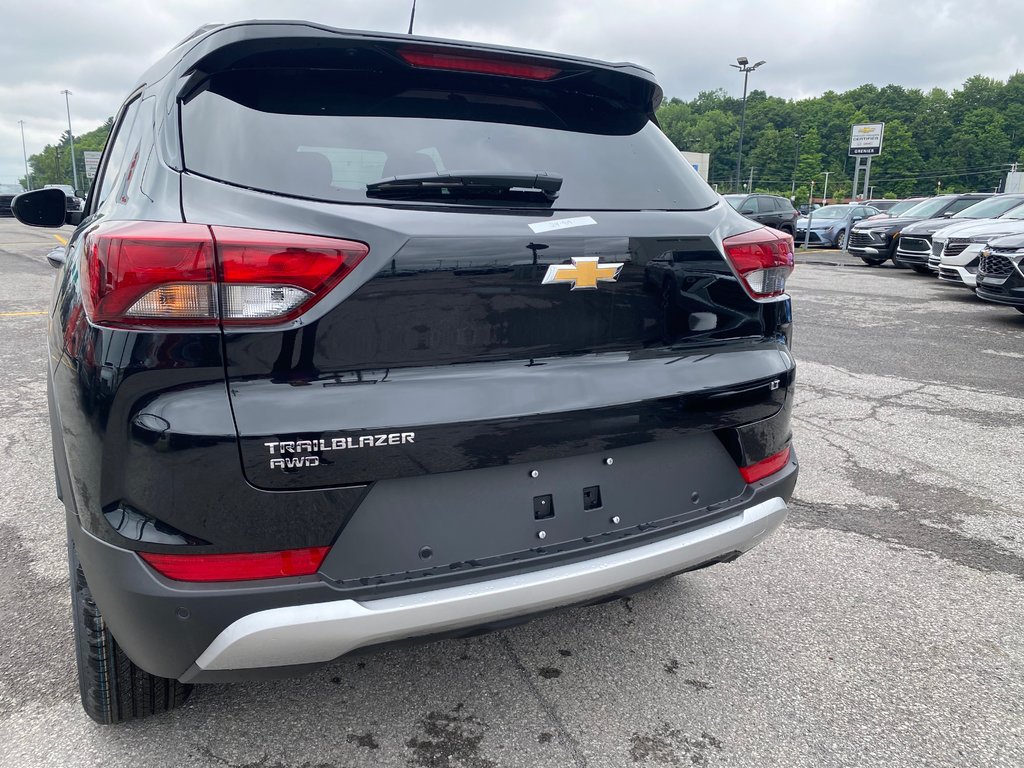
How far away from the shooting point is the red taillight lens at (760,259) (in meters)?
2.08

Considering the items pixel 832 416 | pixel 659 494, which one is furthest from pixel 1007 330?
pixel 659 494

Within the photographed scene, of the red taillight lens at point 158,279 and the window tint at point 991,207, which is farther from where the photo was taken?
the window tint at point 991,207

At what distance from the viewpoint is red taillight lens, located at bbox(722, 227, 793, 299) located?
2.08 meters

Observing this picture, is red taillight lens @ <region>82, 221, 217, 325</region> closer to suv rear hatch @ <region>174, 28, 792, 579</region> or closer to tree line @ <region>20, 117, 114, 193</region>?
suv rear hatch @ <region>174, 28, 792, 579</region>

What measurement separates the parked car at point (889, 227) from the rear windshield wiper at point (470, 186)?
629 inches

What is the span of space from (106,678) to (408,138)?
5.08ft

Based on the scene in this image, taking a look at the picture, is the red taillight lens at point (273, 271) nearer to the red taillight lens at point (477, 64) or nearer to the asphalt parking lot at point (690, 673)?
the red taillight lens at point (477, 64)

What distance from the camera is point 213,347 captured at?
1474 millimetres

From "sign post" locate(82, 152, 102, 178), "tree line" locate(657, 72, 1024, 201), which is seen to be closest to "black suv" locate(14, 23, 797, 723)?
"sign post" locate(82, 152, 102, 178)

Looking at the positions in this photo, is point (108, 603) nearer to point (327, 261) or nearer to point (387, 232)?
point (327, 261)

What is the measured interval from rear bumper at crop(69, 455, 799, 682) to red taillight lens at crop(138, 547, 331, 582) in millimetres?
16

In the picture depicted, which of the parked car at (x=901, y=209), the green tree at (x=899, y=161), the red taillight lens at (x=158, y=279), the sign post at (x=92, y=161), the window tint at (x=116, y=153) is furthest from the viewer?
the green tree at (x=899, y=161)

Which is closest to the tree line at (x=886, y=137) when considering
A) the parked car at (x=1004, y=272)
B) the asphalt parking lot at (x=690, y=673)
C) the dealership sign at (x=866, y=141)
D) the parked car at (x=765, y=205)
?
the dealership sign at (x=866, y=141)

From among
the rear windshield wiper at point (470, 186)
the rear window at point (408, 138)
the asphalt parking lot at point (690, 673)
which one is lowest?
the asphalt parking lot at point (690, 673)
